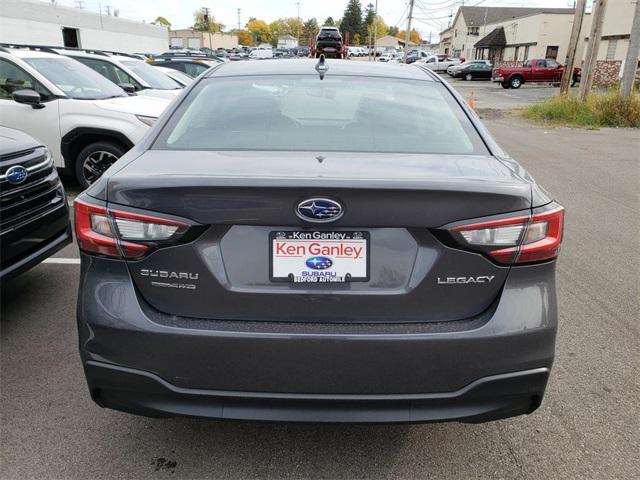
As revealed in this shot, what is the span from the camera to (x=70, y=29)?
40.7m

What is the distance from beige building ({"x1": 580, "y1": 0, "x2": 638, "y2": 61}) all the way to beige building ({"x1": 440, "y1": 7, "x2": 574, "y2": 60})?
9.92m

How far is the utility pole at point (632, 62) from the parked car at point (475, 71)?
30612 millimetres

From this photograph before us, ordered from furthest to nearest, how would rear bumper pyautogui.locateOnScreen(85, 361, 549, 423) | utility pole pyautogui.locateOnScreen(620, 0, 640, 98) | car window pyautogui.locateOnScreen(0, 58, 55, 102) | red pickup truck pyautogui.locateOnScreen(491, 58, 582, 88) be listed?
1. red pickup truck pyautogui.locateOnScreen(491, 58, 582, 88)
2. utility pole pyautogui.locateOnScreen(620, 0, 640, 98)
3. car window pyautogui.locateOnScreen(0, 58, 55, 102)
4. rear bumper pyautogui.locateOnScreen(85, 361, 549, 423)

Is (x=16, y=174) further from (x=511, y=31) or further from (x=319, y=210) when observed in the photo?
(x=511, y=31)

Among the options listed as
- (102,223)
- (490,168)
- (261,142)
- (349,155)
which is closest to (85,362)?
(102,223)

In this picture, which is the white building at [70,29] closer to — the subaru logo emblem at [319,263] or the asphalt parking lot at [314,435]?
the asphalt parking lot at [314,435]

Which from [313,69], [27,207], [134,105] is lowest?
[27,207]

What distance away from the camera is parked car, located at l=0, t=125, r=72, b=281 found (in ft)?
11.2

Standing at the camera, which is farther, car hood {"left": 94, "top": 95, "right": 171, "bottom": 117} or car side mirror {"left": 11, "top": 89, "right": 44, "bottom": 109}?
car hood {"left": 94, "top": 95, "right": 171, "bottom": 117}

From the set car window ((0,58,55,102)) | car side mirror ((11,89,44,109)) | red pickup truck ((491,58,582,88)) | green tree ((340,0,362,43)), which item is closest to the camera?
car side mirror ((11,89,44,109))

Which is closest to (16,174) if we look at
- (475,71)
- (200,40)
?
(475,71)

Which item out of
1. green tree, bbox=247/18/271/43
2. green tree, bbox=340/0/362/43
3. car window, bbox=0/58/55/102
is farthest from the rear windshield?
green tree, bbox=247/18/271/43

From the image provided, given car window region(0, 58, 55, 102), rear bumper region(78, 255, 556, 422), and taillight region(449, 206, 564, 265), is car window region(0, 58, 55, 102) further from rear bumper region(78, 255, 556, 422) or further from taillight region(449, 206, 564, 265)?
taillight region(449, 206, 564, 265)

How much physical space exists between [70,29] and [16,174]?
43473 millimetres
